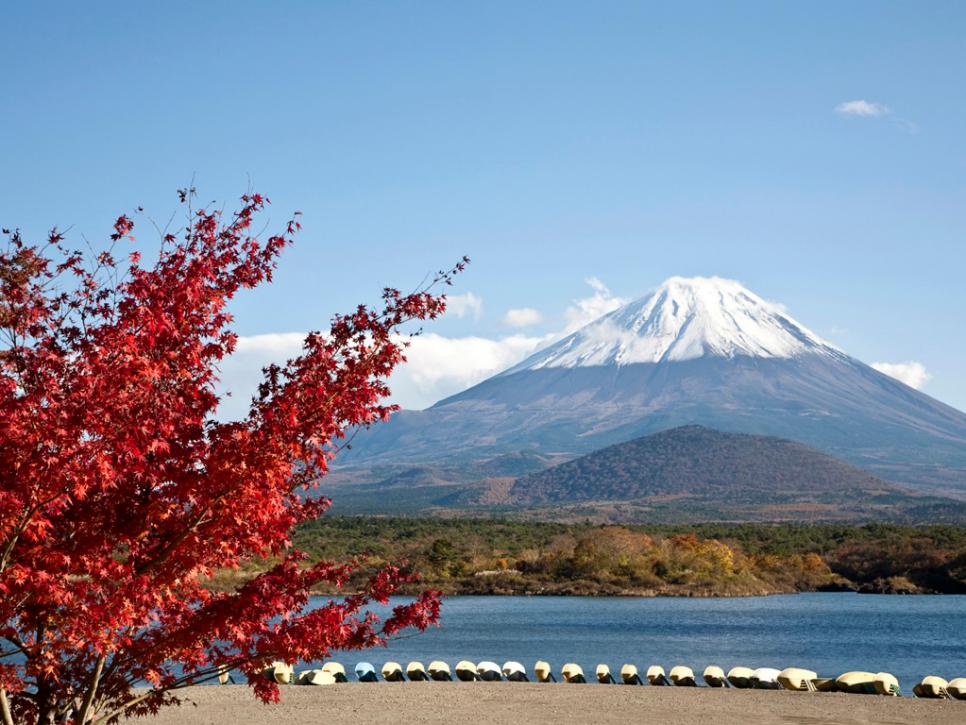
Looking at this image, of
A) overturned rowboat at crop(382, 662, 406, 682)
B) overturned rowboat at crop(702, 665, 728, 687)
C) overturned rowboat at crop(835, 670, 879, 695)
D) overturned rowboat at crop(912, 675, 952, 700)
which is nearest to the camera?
overturned rowboat at crop(912, 675, 952, 700)

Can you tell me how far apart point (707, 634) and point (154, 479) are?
2988cm

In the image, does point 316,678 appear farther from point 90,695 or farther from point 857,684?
point 90,695

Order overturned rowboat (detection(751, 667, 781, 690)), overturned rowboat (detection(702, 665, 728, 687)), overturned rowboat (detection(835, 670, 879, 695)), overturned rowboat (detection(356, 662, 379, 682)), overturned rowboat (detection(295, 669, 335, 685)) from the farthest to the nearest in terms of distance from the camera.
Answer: overturned rowboat (detection(356, 662, 379, 682)), overturned rowboat (detection(295, 669, 335, 685)), overturned rowboat (detection(702, 665, 728, 687)), overturned rowboat (detection(751, 667, 781, 690)), overturned rowboat (detection(835, 670, 879, 695))

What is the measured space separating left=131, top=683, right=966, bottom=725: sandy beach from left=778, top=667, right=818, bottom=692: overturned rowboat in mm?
568

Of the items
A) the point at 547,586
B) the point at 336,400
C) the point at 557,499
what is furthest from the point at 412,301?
the point at 557,499

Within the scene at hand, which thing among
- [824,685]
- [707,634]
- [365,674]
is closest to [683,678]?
[824,685]

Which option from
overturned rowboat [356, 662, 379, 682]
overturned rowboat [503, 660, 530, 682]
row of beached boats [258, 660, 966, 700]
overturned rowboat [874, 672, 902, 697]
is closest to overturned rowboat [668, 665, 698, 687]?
row of beached boats [258, 660, 966, 700]

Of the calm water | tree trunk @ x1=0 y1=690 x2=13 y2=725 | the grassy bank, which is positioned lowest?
the calm water

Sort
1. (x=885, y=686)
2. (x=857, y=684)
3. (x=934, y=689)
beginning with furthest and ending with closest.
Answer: (x=857, y=684) → (x=885, y=686) → (x=934, y=689)

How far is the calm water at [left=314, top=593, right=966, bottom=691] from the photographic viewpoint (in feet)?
94.7

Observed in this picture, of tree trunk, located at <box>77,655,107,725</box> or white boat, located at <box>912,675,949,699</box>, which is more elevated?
tree trunk, located at <box>77,655,107,725</box>

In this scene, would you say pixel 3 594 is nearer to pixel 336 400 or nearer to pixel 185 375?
pixel 185 375

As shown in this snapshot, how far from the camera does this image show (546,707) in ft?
56.9

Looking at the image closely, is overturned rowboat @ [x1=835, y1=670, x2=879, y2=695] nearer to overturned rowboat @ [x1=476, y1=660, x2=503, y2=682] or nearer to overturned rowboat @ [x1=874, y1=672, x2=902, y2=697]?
overturned rowboat @ [x1=874, y1=672, x2=902, y2=697]
